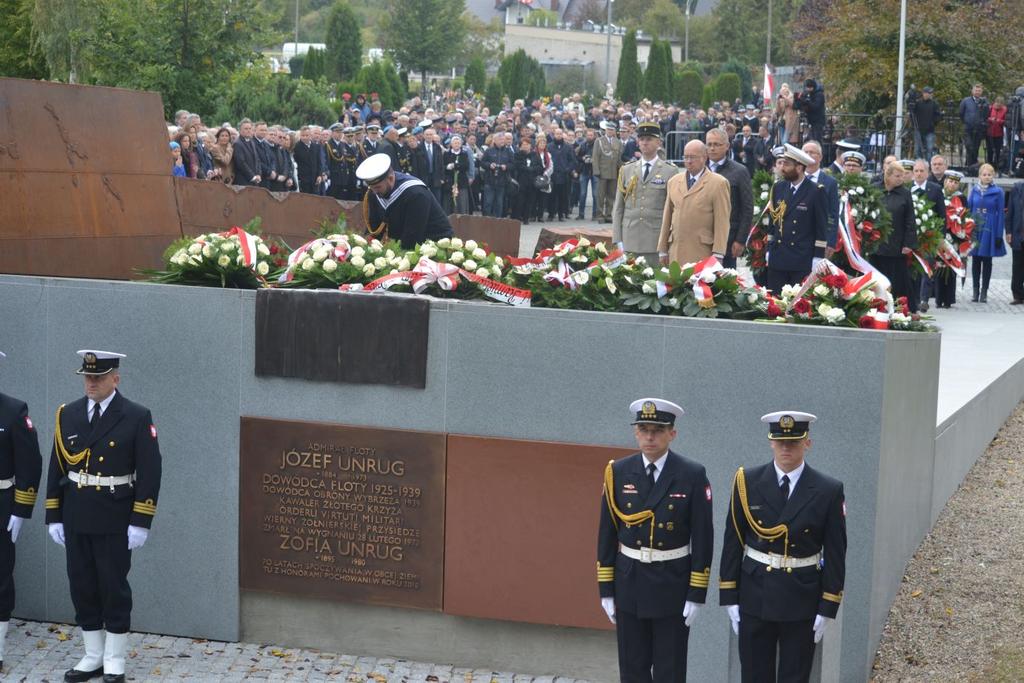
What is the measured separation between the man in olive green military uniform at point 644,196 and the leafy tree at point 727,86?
157 feet

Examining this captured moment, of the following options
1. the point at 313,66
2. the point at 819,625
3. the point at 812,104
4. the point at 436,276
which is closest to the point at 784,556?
the point at 819,625

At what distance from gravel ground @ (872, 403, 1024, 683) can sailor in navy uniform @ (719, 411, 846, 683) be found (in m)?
1.51

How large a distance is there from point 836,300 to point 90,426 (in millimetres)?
3680

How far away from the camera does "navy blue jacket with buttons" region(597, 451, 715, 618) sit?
5953 mm

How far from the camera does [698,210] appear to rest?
10.9 metres

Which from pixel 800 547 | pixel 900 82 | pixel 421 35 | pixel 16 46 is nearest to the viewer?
pixel 800 547

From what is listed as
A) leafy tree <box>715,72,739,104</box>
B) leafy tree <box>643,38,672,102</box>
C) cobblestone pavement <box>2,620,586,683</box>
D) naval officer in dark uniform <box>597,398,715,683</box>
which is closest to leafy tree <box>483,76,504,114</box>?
leafy tree <box>643,38,672,102</box>

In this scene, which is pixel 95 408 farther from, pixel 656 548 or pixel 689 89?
pixel 689 89

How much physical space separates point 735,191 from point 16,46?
21.5 m

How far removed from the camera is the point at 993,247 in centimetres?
1859

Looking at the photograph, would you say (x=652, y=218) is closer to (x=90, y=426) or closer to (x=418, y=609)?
(x=418, y=609)

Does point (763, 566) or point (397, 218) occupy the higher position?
point (397, 218)

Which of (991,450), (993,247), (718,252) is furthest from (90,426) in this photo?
(993,247)

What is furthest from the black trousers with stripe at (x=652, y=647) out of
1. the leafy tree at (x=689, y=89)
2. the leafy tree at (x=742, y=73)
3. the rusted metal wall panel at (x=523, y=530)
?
the leafy tree at (x=742, y=73)
